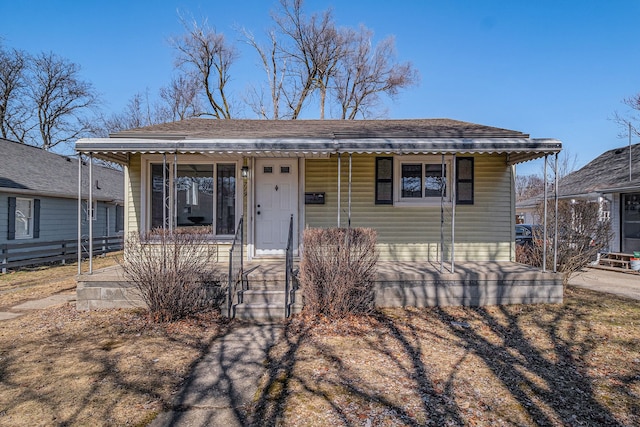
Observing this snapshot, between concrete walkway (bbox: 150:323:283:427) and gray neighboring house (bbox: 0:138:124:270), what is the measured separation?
366 inches

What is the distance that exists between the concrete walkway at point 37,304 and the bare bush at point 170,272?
2.19 metres

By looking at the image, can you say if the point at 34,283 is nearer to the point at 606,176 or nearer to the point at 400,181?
the point at 400,181

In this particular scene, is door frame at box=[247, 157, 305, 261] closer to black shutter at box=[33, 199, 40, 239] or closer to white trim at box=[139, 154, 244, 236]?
white trim at box=[139, 154, 244, 236]

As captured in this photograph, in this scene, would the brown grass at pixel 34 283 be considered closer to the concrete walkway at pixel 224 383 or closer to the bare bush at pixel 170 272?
the bare bush at pixel 170 272

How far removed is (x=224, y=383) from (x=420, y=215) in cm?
564

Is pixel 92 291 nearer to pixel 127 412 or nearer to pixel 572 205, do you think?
pixel 127 412

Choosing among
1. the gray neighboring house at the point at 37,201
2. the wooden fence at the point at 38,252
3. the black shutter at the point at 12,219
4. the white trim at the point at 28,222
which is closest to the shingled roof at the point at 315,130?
the wooden fence at the point at 38,252

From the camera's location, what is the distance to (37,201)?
39.6 feet

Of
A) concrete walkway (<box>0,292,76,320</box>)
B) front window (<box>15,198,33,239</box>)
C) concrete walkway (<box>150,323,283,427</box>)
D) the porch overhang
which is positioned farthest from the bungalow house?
front window (<box>15,198,33,239</box>)

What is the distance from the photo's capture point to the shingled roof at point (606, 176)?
37.7 ft

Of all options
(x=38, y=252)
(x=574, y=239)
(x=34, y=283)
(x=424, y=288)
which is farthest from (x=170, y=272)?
(x=38, y=252)

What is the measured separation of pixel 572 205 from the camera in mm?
7539

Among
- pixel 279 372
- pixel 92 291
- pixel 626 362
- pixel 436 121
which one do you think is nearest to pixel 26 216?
pixel 92 291

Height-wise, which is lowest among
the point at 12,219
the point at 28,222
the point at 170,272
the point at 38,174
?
the point at 170,272
